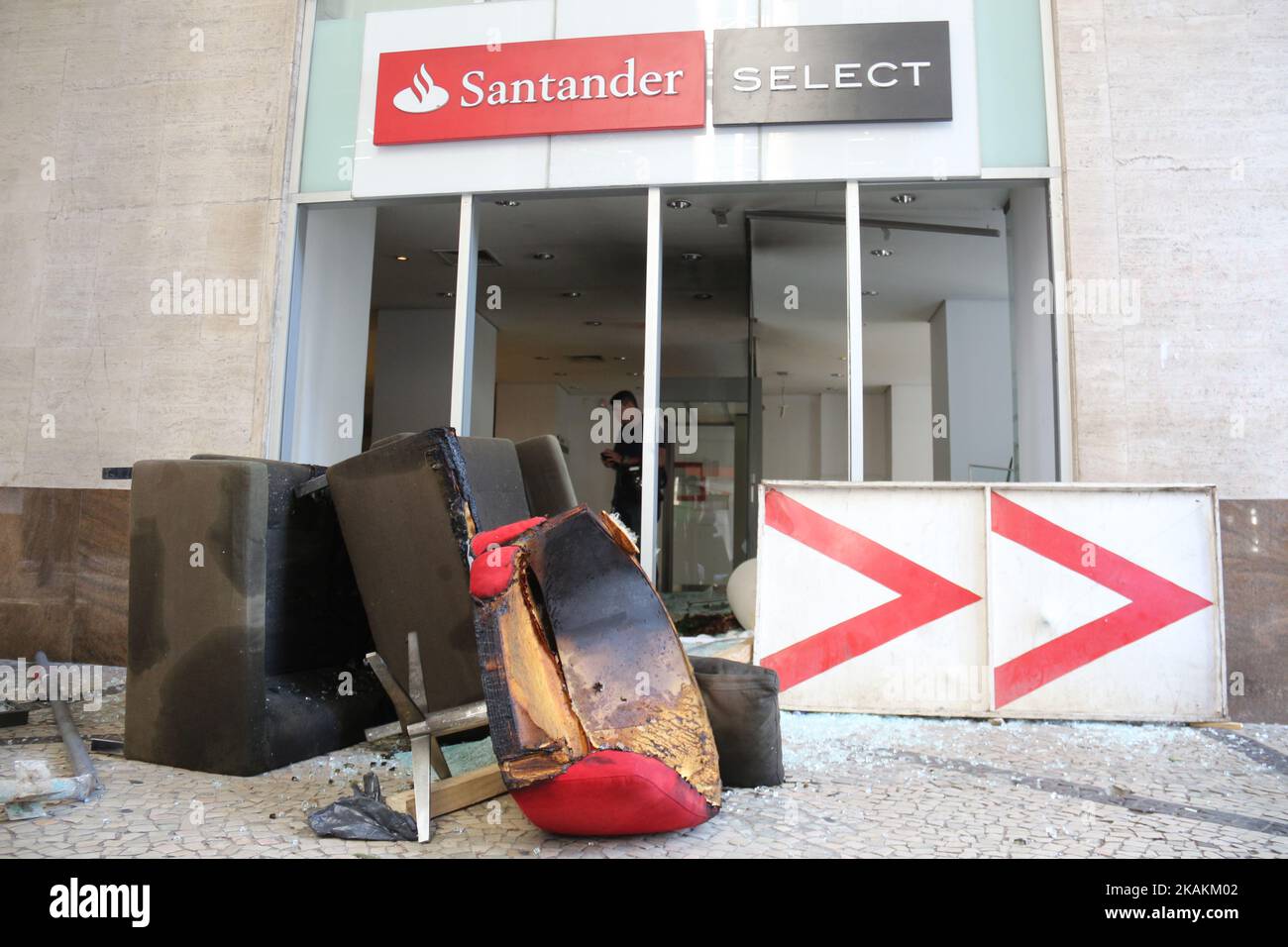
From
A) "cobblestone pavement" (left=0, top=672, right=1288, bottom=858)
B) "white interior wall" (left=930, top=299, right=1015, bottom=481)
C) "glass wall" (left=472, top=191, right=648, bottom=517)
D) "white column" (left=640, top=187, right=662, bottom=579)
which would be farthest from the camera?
"white interior wall" (left=930, top=299, right=1015, bottom=481)

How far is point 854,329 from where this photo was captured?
4602 millimetres

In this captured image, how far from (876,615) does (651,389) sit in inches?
67.2

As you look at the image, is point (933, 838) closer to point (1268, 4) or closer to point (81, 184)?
point (1268, 4)

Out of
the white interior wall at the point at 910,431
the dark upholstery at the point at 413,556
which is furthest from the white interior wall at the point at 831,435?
the dark upholstery at the point at 413,556

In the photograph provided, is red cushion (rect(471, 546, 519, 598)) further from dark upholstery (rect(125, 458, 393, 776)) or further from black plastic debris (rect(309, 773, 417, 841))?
dark upholstery (rect(125, 458, 393, 776))

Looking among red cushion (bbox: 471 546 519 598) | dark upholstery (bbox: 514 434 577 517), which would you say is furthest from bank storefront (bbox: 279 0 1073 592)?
red cushion (bbox: 471 546 519 598)

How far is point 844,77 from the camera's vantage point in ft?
14.9

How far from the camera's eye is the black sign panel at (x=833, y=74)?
448 cm

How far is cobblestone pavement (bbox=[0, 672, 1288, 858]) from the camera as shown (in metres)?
2.14

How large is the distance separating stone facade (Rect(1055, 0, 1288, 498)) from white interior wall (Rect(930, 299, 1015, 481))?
4325 mm

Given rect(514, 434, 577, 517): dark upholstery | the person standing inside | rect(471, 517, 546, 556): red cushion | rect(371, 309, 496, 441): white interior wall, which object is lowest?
rect(471, 517, 546, 556): red cushion
